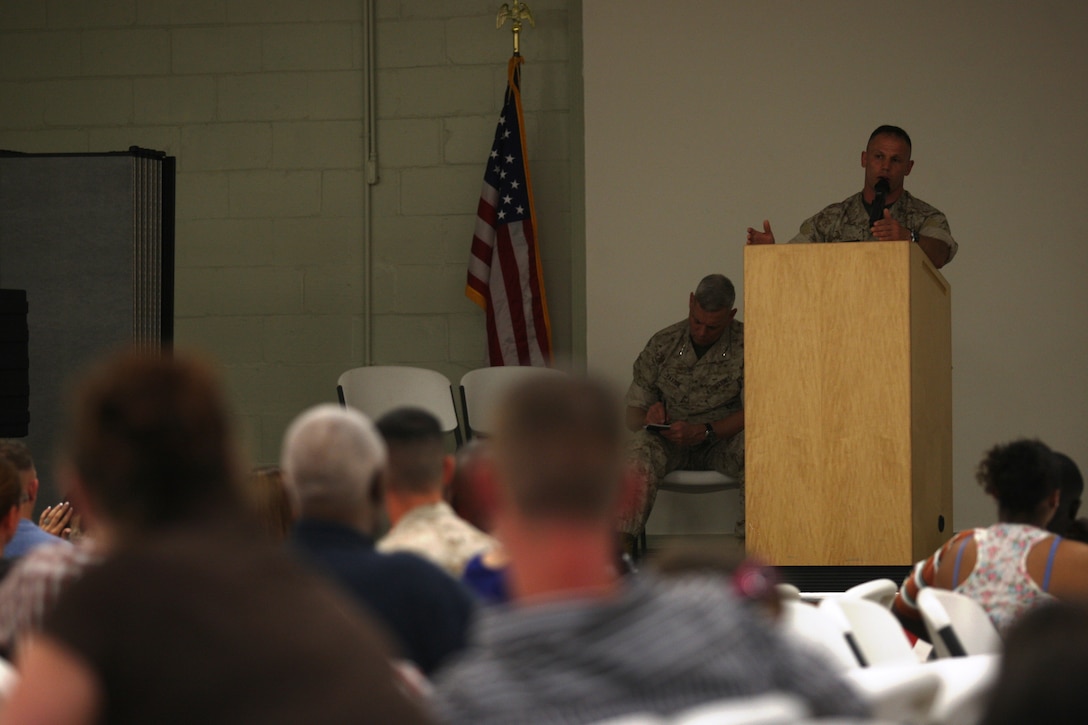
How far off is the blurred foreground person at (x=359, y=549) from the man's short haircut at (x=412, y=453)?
444mm

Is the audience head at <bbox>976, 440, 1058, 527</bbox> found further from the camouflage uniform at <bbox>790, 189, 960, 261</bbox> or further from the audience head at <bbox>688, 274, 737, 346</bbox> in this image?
the audience head at <bbox>688, 274, 737, 346</bbox>

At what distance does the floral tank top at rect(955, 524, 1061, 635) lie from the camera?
8.83 feet

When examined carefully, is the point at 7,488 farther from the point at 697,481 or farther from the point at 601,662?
the point at 697,481

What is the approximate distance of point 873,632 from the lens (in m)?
2.35

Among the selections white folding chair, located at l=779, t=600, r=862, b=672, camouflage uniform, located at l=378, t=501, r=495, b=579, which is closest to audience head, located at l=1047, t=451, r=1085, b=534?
white folding chair, located at l=779, t=600, r=862, b=672

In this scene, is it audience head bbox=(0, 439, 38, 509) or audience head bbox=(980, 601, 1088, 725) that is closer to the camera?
audience head bbox=(980, 601, 1088, 725)

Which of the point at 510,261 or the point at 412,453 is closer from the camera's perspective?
the point at 412,453

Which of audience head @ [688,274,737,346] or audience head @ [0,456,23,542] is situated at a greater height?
audience head @ [688,274,737,346]

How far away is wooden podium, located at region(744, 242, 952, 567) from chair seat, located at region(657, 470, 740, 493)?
2.00 meters

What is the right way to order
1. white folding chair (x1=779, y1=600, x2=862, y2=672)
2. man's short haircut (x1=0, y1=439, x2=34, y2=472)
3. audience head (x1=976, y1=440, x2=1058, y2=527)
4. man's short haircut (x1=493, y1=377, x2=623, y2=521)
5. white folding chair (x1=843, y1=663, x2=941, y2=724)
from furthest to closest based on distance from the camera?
1. man's short haircut (x1=0, y1=439, x2=34, y2=472)
2. audience head (x1=976, y1=440, x2=1058, y2=527)
3. white folding chair (x1=779, y1=600, x2=862, y2=672)
4. white folding chair (x1=843, y1=663, x2=941, y2=724)
5. man's short haircut (x1=493, y1=377, x2=623, y2=521)

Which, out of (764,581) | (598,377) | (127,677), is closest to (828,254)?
(764,581)

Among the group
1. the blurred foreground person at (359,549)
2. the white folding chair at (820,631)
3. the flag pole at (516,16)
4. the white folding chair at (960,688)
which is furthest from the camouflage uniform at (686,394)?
the blurred foreground person at (359,549)

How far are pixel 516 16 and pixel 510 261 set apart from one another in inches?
49.3

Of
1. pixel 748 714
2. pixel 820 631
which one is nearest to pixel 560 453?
pixel 748 714
